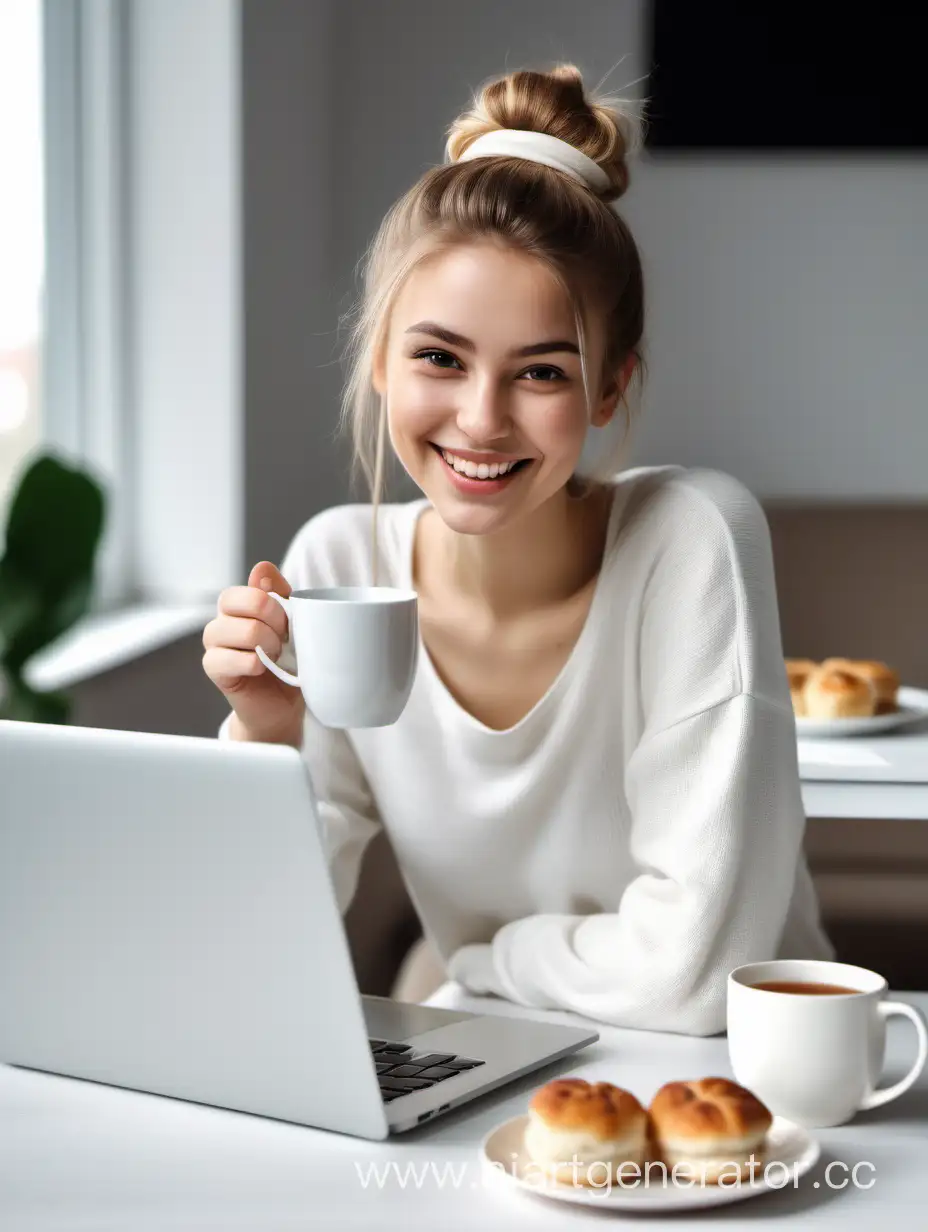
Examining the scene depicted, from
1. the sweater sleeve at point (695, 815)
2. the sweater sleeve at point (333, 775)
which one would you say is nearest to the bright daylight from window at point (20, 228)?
the sweater sleeve at point (333, 775)

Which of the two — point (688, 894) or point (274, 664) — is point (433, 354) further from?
point (688, 894)

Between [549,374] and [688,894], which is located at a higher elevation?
[549,374]

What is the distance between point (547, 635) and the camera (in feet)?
4.12

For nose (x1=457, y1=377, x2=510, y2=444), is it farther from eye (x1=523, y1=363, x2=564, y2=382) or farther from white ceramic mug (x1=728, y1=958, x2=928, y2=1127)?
white ceramic mug (x1=728, y1=958, x2=928, y2=1127)

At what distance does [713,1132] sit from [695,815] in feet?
1.28

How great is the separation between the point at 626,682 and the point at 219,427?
1.51 m

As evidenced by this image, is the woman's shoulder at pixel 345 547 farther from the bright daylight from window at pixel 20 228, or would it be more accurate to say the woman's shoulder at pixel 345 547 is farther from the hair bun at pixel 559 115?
the bright daylight from window at pixel 20 228

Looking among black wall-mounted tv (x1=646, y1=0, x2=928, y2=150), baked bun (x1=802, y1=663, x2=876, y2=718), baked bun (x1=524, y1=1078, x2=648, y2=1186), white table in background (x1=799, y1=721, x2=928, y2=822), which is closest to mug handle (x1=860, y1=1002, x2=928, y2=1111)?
baked bun (x1=524, y1=1078, x2=648, y2=1186)

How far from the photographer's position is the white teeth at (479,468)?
1115 millimetres

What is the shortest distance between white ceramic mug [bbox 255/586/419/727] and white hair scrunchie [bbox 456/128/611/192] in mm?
448

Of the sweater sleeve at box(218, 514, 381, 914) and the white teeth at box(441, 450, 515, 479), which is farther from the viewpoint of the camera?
the sweater sleeve at box(218, 514, 381, 914)

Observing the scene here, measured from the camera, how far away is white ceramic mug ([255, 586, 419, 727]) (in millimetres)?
838

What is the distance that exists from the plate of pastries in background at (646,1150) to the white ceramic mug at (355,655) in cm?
24

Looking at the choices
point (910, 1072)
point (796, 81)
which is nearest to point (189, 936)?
point (910, 1072)
